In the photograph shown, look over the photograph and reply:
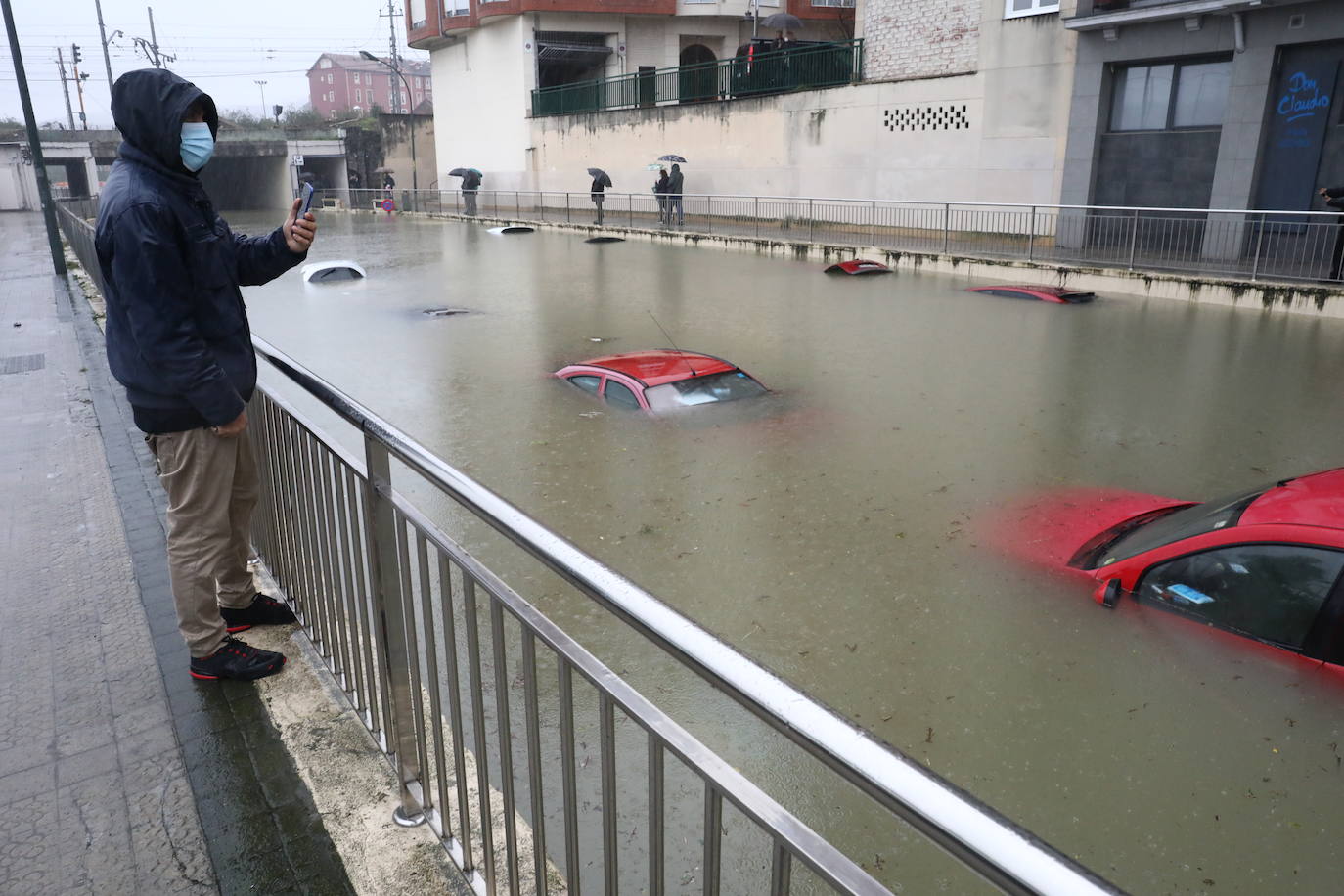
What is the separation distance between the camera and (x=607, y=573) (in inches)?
66.0

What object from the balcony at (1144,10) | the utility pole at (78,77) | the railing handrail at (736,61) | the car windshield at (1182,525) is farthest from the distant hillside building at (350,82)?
the car windshield at (1182,525)

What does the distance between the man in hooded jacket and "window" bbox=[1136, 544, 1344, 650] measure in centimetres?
475

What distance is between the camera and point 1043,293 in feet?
60.0

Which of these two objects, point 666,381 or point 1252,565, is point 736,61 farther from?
point 1252,565

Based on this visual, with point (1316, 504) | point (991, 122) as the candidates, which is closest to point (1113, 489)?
point (1316, 504)

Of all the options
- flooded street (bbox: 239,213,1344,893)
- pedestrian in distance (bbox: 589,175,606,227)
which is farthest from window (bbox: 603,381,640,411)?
pedestrian in distance (bbox: 589,175,606,227)

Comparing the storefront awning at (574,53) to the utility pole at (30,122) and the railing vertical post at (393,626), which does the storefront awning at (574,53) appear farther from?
the railing vertical post at (393,626)

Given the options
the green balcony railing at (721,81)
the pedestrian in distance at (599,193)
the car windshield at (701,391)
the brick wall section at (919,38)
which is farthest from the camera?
the pedestrian in distance at (599,193)

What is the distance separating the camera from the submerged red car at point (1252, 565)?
498 centimetres

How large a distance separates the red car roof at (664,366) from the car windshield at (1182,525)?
215 inches

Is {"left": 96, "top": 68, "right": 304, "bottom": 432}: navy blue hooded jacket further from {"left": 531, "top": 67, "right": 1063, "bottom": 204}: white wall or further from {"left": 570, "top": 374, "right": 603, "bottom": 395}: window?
{"left": 531, "top": 67, "right": 1063, "bottom": 204}: white wall

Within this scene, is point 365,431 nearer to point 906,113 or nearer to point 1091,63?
point 1091,63

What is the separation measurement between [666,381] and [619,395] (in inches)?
24.1

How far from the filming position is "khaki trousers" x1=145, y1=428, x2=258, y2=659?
11.3ft
